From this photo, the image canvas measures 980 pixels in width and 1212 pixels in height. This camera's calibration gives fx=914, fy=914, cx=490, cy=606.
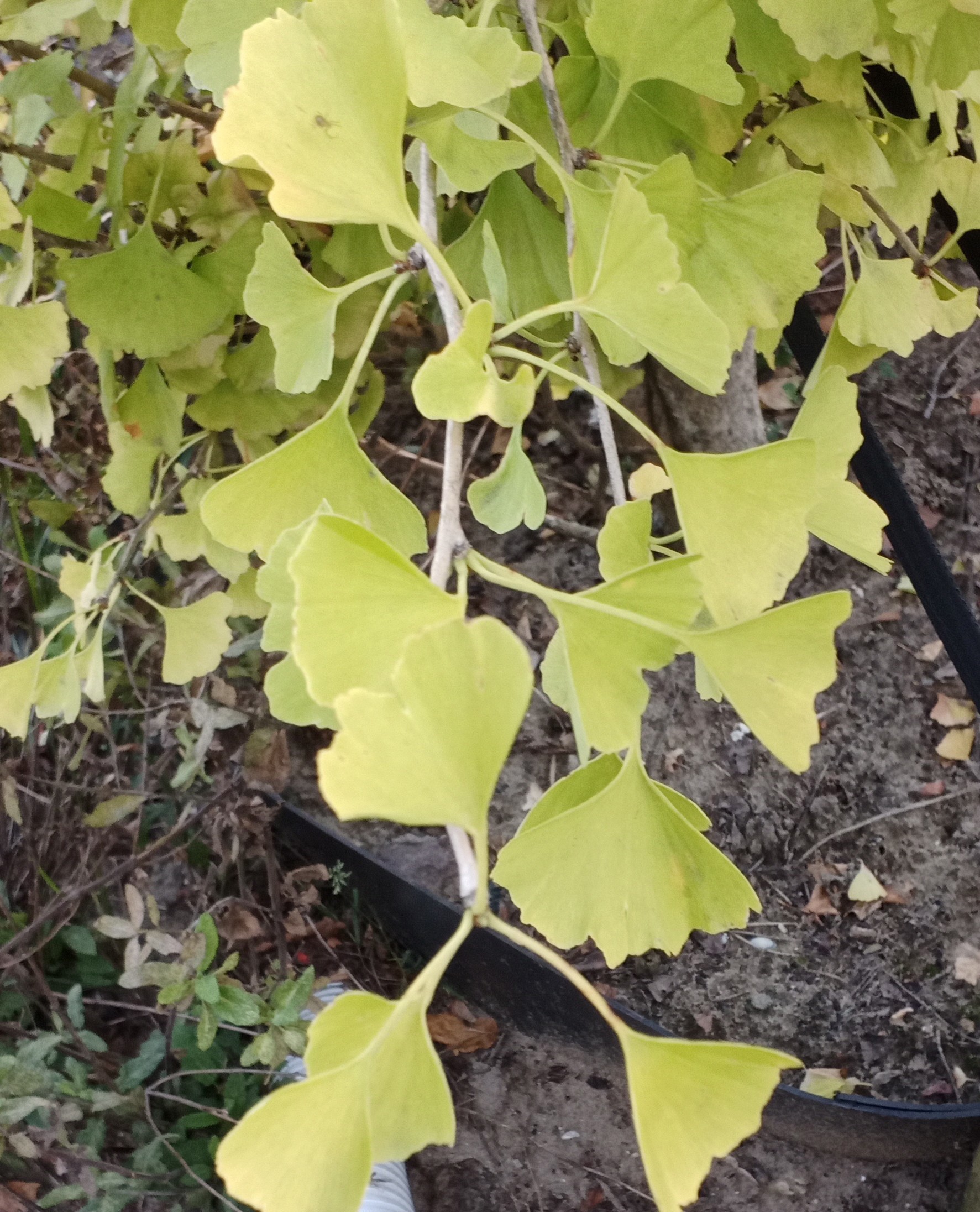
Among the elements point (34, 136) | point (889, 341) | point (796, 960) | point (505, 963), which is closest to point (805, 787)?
point (796, 960)

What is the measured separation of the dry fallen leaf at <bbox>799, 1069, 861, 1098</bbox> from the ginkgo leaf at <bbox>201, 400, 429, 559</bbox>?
2.81 ft

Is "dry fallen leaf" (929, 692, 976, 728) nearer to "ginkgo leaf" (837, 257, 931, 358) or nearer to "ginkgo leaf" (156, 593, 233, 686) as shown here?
"ginkgo leaf" (837, 257, 931, 358)

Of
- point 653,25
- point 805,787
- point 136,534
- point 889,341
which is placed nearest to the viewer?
point 653,25

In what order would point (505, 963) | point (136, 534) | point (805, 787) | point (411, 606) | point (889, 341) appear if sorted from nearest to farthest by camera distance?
point (411, 606) → point (889, 341) → point (136, 534) → point (505, 963) → point (805, 787)

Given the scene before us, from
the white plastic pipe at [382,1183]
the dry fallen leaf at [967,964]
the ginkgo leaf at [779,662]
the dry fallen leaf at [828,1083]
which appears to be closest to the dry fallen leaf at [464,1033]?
the white plastic pipe at [382,1183]

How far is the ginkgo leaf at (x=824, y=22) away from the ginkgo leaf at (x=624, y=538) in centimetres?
18

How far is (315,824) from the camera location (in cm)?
104

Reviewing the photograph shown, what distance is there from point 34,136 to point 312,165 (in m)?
0.30

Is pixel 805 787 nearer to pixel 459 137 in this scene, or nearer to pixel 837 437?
pixel 837 437

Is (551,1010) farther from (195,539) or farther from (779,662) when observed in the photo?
(779,662)

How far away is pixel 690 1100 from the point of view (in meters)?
0.24

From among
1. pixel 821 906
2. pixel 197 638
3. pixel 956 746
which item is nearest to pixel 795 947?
pixel 821 906

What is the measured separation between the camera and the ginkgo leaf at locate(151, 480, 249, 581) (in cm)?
61

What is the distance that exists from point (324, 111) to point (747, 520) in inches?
6.7
